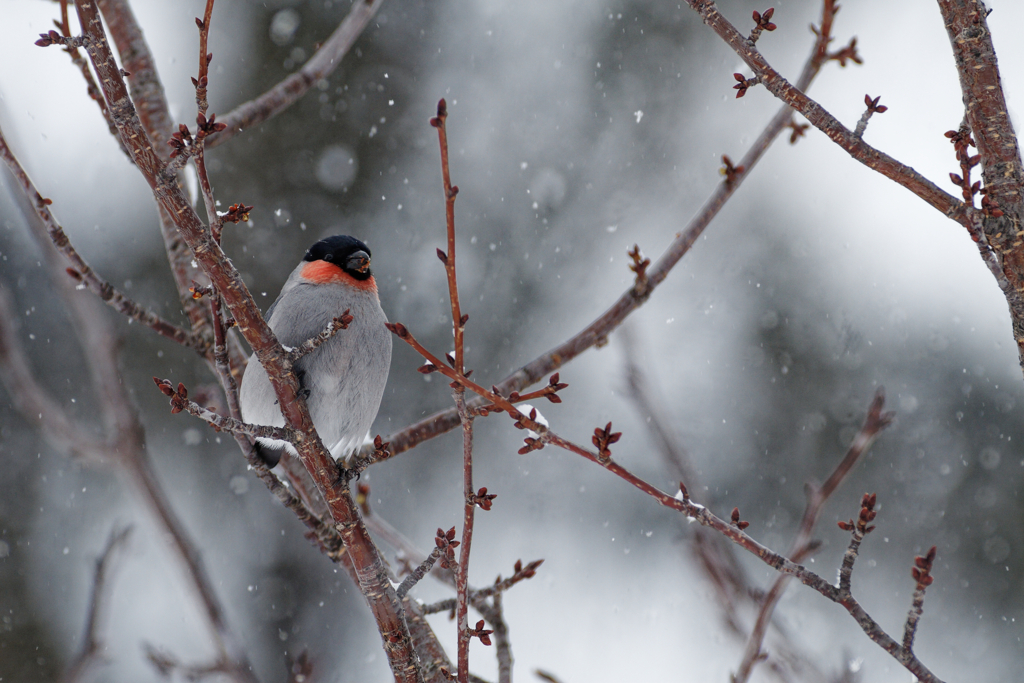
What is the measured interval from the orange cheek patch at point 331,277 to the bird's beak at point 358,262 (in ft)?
0.10

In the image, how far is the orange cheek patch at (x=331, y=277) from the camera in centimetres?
249

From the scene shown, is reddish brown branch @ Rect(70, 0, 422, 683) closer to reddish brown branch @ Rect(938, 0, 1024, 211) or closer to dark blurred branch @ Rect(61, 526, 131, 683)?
dark blurred branch @ Rect(61, 526, 131, 683)

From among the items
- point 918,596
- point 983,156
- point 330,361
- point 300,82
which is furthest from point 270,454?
point 983,156

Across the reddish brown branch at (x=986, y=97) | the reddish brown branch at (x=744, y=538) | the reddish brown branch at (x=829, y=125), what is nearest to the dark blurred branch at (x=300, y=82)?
the reddish brown branch at (x=744, y=538)

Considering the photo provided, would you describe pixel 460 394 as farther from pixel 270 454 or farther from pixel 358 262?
pixel 358 262

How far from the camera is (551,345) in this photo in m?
7.31

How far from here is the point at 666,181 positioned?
781 centimetres

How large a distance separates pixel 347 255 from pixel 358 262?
0.28 ft

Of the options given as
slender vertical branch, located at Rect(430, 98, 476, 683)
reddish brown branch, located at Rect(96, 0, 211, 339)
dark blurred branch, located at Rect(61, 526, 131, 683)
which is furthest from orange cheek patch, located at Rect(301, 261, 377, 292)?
slender vertical branch, located at Rect(430, 98, 476, 683)

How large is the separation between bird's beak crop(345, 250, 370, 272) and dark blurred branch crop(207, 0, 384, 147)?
0.54 m

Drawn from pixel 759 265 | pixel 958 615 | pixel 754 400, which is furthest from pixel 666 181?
pixel 958 615

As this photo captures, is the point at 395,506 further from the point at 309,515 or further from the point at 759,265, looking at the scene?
the point at 309,515

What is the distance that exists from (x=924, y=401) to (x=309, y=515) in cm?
677

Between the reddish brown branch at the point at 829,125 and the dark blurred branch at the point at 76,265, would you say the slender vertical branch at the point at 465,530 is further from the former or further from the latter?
the dark blurred branch at the point at 76,265
